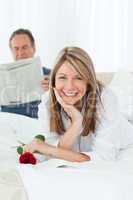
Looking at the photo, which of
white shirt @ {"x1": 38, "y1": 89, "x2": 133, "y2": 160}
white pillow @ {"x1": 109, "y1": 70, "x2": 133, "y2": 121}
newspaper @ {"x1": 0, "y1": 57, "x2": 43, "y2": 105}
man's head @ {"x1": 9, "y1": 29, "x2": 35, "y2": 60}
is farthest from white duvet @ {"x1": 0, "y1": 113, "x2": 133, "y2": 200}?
man's head @ {"x1": 9, "y1": 29, "x2": 35, "y2": 60}

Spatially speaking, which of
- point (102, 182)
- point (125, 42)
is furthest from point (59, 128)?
point (125, 42)

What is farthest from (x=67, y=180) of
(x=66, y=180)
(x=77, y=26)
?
(x=77, y=26)

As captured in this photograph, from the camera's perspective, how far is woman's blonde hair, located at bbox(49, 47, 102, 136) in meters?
1.62

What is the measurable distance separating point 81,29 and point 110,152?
67.8 inches

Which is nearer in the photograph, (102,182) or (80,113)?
(102,182)

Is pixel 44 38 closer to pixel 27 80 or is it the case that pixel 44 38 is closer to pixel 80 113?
pixel 27 80

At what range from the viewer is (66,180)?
4.08 feet

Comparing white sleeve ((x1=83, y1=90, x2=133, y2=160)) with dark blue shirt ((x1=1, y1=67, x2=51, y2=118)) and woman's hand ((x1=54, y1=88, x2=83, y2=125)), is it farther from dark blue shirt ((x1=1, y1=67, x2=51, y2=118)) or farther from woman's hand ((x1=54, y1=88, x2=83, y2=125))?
dark blue shirt ((x1=1, y1=67, x2=51, y2=118))

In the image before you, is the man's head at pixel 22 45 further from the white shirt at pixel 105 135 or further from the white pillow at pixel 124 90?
the white shirt at pixel 105 135

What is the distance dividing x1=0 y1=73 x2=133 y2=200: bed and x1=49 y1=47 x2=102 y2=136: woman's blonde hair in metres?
0.23

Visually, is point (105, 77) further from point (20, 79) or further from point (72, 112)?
point (72, 112)

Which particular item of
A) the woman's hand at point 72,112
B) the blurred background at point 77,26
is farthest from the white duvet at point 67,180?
the blurred background at point 77,26

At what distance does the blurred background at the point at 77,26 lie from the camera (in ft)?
10.2

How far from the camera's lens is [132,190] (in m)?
1.21
